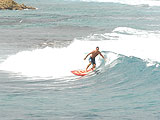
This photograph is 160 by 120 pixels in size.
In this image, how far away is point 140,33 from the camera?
61188mm

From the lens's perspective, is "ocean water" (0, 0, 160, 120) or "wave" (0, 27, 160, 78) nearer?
"ocean water" (0, 0, 160, 120)

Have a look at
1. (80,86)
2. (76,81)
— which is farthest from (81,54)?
(80,86)

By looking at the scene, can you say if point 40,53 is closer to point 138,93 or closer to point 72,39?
point 72,39

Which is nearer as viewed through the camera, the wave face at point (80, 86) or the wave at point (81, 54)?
the wave face at point (80, 86)

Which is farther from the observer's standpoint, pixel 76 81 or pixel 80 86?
pixel 76 81

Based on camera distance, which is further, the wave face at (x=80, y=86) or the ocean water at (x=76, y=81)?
the wave face at (x=80, y=86)

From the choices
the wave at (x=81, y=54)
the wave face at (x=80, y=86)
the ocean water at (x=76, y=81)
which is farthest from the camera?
the wave at (x=81, y=54)

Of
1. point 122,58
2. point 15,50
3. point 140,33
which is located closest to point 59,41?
point 15,50

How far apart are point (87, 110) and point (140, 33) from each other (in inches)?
1685

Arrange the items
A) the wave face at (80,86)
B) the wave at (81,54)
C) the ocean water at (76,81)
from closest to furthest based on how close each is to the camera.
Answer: the ocean water at (76,81) → the wave face at (80,86) → the wave at (81,54)

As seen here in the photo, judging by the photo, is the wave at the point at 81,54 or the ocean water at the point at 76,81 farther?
the wave at the point at 81,54

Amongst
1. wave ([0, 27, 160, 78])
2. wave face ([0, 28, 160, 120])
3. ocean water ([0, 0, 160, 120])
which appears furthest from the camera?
wave ([0, 27, 160, 78])

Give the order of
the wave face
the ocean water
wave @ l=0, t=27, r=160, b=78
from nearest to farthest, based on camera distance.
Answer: the ocean water
the wave face
wave @ l=0, t=27, r=160, b=78

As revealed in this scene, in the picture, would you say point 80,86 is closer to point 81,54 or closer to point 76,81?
point 76,81
